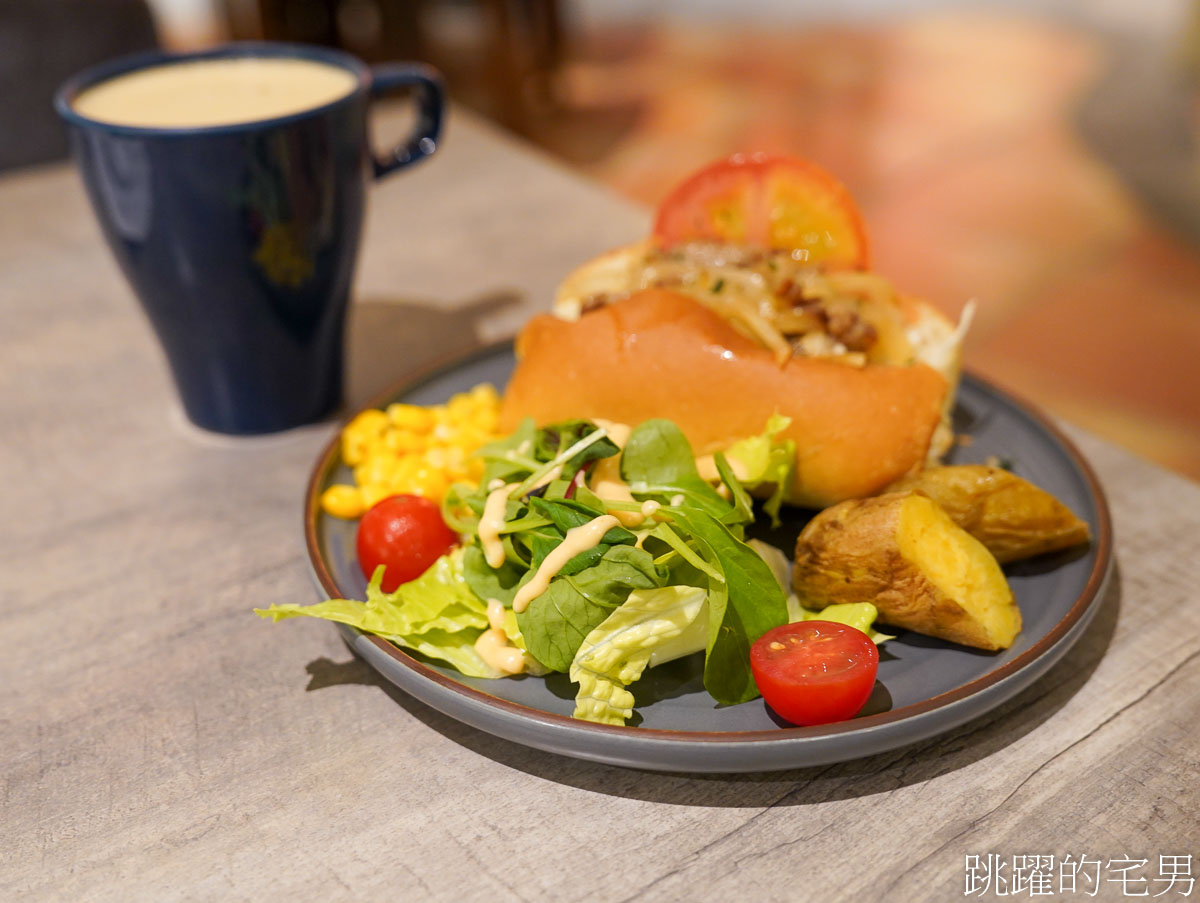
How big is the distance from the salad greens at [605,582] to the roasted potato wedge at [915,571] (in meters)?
0.04

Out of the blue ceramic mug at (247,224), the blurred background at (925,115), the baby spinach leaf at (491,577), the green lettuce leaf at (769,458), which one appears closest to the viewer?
the baby spinach leaf at (491,577)

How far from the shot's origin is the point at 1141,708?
4.26 ft

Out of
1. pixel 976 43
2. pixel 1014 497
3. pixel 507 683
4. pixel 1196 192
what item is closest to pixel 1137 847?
pixel 1014 497

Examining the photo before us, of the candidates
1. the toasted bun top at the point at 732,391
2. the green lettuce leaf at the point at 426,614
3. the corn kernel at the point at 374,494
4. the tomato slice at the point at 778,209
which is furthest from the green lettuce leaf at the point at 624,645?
the tomato slice at the point at 778,209

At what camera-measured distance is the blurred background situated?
4.25 m

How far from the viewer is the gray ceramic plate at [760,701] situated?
43.6 inches

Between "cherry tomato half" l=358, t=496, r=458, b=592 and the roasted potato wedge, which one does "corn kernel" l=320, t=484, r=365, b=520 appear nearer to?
"cherry tomato half" l=358, t=496, r=458, b=592

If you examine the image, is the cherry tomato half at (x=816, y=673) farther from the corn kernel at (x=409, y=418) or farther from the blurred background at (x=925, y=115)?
the blurred background at (x=925, y=115)

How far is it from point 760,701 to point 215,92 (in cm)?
142

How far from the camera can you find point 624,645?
1222 mm

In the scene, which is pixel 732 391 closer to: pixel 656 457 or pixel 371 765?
pixel 656 457

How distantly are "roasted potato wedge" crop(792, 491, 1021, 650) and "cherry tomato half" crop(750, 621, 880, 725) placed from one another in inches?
4.2

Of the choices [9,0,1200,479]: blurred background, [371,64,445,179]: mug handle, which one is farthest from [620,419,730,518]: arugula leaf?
[9,0,1200,479]: blurred background

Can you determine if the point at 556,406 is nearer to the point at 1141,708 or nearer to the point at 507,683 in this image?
the point at 507,683
